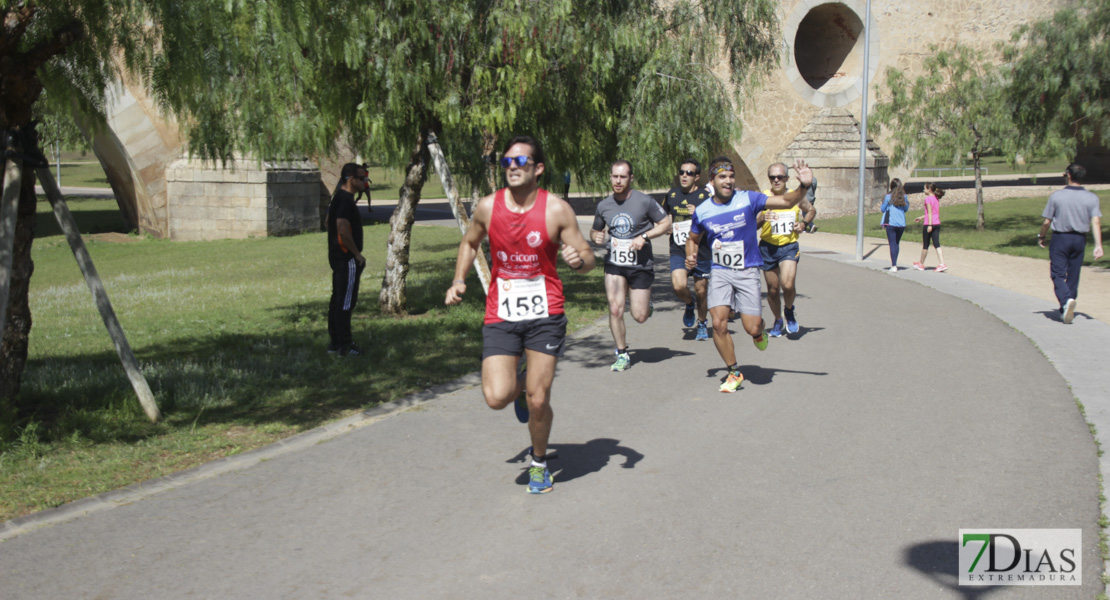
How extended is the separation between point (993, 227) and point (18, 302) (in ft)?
79.0

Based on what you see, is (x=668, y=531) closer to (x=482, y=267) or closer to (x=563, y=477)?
(x=563, y=477)

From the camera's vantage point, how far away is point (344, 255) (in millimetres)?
9352

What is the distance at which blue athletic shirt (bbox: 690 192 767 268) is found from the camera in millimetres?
7992

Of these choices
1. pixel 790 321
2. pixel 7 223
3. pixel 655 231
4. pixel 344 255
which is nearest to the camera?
pixel 7 223

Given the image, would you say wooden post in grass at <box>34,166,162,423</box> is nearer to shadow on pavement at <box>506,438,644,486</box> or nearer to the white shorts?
shadow on pavement at <box>506,438,644,486</box>

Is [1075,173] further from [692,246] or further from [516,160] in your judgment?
[516,160]

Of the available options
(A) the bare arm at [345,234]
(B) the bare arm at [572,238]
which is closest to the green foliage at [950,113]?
(A) the bare arm at [345,234]

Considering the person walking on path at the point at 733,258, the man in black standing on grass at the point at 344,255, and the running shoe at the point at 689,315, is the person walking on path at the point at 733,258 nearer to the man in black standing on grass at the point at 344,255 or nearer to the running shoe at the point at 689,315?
the running shoe at the point at 689,315

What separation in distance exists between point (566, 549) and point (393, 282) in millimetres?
7736

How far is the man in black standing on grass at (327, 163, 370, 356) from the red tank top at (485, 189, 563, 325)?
4118 mm

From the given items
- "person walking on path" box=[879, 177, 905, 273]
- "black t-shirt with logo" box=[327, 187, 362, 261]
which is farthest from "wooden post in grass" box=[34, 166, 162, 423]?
"person walking on path" box=[879, 177, 905, 273]

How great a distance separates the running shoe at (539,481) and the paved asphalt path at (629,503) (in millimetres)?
75

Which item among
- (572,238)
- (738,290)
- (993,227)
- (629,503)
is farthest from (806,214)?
(993,227)

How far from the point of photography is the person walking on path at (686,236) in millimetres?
10062
